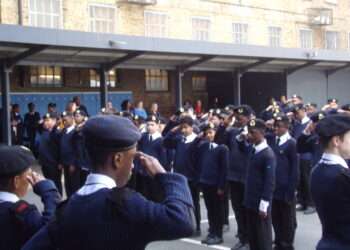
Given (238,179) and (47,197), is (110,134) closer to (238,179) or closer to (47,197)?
(47,197)

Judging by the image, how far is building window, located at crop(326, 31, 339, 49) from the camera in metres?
31.7

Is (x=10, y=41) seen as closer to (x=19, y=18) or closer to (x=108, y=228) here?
(x=19, y=18)

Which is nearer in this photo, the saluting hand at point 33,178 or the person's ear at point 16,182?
the person's ear at point 16,182

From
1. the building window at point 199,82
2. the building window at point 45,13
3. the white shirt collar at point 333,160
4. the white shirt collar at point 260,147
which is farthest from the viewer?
the building window at point 199,82

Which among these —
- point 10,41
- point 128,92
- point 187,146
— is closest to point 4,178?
point 187,146

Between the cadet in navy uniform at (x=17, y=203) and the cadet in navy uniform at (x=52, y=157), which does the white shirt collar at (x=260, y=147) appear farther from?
the cadet in navy uniform at (x=52, y=157)

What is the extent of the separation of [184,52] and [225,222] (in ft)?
27.7

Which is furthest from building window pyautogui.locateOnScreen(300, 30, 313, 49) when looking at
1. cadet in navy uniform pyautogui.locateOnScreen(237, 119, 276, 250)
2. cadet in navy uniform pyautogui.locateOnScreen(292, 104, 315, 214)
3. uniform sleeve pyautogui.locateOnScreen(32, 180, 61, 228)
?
uniform sleeve pyautogui.locateOnScreen(32, 180, 61, 228)

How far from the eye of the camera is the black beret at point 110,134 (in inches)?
101

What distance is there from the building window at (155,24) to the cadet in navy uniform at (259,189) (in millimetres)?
16537

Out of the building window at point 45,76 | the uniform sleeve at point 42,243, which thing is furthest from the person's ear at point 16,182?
the building window at point 45,76

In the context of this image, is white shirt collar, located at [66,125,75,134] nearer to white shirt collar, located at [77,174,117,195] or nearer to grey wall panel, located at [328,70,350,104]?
white shirt collar, located at [77,174,117,195]

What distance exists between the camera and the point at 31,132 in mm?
16734

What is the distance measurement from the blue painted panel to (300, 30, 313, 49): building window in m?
12.4
